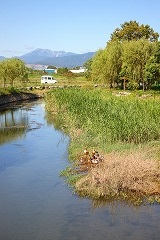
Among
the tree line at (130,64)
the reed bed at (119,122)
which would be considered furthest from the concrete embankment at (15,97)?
the reed bed at (119,122)

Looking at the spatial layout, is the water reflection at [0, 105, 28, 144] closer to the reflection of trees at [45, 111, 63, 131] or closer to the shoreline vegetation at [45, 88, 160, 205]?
the reflection of trees at [45, 111, 63, 131]

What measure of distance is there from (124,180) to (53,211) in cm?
→ 338

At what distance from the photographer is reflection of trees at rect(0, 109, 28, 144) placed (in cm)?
3272

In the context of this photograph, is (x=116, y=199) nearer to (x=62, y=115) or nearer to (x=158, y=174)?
(x=158, y=174)

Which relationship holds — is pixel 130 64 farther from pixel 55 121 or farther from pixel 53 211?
pixel 53 211

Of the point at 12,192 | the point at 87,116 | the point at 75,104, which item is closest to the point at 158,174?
the point at 12,192

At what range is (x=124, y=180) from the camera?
53.0 feet

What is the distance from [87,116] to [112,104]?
10.9 ft

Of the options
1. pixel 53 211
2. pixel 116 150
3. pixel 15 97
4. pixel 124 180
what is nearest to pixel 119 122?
pixel 116 150

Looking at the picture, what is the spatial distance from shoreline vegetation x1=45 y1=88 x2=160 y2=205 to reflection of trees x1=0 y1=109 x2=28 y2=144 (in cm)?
438

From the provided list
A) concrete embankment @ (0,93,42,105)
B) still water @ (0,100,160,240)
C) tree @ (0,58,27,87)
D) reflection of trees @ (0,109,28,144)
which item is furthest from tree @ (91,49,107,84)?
still water @ (0,100,160,240)

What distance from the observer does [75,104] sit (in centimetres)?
3481

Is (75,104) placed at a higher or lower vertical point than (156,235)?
higher

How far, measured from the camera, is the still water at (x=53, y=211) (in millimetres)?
13242
